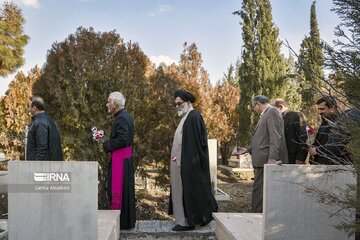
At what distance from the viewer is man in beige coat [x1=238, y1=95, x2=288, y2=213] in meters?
5.38

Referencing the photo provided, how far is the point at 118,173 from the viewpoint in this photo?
5.33 meters

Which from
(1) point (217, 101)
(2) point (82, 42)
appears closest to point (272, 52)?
(1) point (217, 101)

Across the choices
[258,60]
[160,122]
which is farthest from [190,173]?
[258,60]

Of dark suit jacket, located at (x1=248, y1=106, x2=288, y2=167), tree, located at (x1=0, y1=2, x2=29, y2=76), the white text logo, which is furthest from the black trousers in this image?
tree, located at (x1=0, y1=2, x2=29, y2=76)

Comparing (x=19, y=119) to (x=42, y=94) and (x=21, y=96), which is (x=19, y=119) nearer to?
(x=21, y=96)

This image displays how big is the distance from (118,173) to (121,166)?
0.32ft

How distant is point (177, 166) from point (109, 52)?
238cm

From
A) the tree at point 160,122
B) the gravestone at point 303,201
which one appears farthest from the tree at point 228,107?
the gravestone at point 303,201

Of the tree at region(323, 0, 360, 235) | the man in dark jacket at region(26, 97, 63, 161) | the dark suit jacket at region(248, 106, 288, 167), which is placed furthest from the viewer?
the dark suit jacket at region(248, 106, 288, 167)

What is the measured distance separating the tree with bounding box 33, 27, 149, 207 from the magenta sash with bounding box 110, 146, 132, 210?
118 centimetres

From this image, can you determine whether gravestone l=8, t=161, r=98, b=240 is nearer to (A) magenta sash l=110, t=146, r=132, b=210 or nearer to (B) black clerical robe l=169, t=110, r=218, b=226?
(A) magenta sash l=110, t=146, r=132, b=210

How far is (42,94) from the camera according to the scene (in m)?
6.59

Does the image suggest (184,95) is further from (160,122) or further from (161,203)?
(161,203)

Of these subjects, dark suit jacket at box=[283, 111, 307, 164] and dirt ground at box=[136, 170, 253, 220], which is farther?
dirt ground at box=[136, 170, 253, 220]
